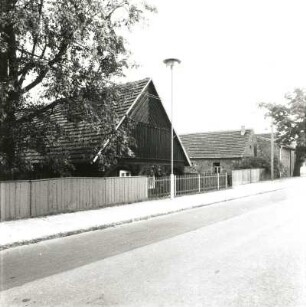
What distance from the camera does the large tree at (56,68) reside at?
1191 cm

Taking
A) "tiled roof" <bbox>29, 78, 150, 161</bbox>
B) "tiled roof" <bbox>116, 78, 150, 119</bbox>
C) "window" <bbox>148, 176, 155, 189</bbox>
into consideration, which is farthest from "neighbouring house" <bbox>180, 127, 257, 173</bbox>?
"window" <bbox>148, 176, 155, 189</bbox>

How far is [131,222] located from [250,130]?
101ft

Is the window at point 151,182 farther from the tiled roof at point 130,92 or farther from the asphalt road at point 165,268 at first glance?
the asphalt road at point 165,268

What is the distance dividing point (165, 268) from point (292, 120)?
1658 inches

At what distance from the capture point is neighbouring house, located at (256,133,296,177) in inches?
1670

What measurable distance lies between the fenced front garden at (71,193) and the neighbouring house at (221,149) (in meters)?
19.6

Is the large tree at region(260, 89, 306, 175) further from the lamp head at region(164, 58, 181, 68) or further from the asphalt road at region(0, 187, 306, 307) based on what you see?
the asphalt road at region(0, 187, 306, 307)

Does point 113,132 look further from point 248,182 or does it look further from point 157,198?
point 248,182

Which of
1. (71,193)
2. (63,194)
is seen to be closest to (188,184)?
(71,193)

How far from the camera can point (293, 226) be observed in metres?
9.98

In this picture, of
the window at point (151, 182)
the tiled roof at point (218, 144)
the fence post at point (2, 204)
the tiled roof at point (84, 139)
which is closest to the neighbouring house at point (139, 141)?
the tiled roof at point (84, 139)

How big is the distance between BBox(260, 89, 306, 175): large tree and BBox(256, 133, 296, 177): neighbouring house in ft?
5.95

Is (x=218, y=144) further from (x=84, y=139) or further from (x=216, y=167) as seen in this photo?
(x=84, y=139)

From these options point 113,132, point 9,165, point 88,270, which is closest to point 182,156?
point 113,132
